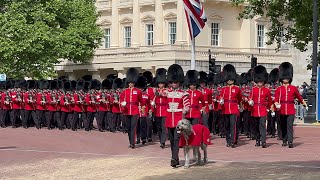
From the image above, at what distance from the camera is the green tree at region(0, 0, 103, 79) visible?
4191 centimetres

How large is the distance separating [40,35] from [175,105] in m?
24.6

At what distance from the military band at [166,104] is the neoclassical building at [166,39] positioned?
25.6m

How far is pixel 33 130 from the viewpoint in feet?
101

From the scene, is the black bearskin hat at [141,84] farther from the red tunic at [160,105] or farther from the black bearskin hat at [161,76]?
the black bearskin hat at [161,76]

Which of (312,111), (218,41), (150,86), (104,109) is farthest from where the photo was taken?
(218,41)

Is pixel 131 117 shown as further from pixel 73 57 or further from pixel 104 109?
pixel 73 57

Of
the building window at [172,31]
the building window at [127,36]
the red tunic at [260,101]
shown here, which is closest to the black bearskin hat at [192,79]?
the red tunic at [260,101]

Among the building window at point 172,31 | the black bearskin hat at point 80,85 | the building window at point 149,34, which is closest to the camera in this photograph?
the black bearskin hat at point 80,85

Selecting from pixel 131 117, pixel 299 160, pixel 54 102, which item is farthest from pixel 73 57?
pixel 299 160

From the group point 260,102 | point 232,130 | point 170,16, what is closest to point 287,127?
point 260,102

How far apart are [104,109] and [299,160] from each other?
12696 millimetres

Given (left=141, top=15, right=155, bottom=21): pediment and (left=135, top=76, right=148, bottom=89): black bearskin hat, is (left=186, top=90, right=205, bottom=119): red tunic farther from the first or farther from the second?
(left=141, top=15, right=155, bottom=21): pediment

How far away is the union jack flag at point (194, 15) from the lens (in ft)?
96.1

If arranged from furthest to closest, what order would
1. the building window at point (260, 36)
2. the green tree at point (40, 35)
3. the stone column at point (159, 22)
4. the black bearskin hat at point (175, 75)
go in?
1. the building window at point (260, 36)
2. the stone column at point (159, 22)
3. the green tree at point (40, 35)
4. the black bearskin hat at point (175, 75)
